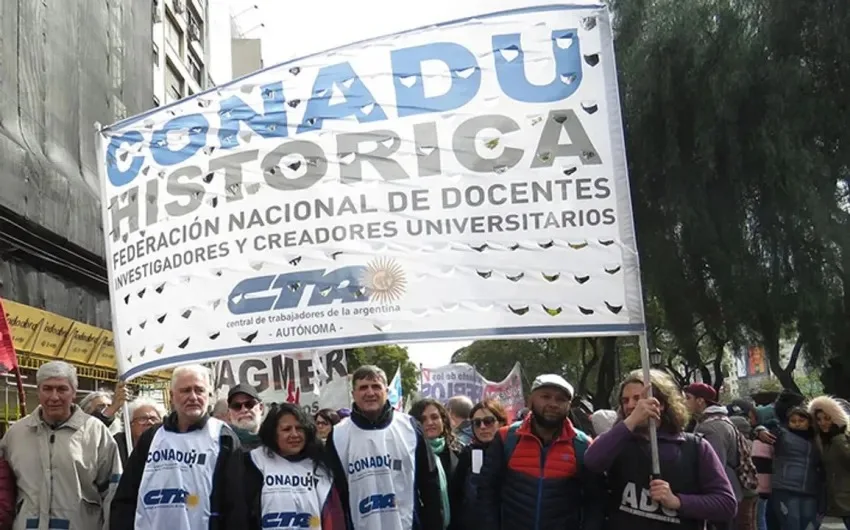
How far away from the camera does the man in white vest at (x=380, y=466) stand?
4094 mm

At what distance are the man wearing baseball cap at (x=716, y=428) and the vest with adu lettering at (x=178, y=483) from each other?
395 cm

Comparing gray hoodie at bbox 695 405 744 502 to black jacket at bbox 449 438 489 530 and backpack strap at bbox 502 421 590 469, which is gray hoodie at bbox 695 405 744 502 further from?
backpack strap at bbox 502 421 590 469

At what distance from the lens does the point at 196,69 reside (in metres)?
38.6

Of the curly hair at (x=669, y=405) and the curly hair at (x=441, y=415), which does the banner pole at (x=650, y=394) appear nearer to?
the curly hair at (x=669, y=405)

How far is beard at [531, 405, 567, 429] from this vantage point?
13.6 ft

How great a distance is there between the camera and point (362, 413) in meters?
4.20

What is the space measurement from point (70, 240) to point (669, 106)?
36.2 feet

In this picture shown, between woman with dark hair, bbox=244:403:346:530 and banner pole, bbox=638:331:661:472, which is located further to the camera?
woman with dark hair, bbox=244:403:346:530

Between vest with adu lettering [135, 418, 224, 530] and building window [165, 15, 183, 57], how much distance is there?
3069 centimetres

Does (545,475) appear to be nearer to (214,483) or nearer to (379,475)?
(379,475)

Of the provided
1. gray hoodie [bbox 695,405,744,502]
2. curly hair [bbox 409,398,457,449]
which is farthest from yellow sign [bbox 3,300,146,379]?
gray hoodie [bbox 695,405,744,502]

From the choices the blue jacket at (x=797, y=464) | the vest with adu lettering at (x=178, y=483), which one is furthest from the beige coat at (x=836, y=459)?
the vest with adu lettering at (x=178, y=483)

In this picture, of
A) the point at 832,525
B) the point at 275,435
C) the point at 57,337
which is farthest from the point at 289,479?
the point at 57,337

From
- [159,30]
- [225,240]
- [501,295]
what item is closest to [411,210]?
[501,295]
